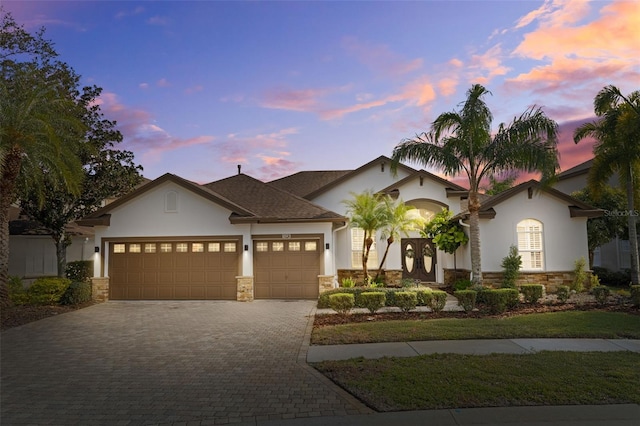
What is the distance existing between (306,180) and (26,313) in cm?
1579

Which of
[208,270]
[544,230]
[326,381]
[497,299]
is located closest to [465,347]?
[326,381]

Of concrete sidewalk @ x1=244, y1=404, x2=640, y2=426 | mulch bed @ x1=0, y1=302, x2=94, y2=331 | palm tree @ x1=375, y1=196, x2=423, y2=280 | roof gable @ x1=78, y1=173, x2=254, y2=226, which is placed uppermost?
roof gable @ x1=78, y1=173, x2=254, y2=226

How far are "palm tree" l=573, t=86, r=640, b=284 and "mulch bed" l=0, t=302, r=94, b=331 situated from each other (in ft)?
69.8

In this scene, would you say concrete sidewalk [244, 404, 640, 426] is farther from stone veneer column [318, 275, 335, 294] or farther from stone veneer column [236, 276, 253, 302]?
stone veneer column [236, 276, 253, 302]

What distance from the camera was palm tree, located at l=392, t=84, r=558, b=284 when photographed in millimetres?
15320

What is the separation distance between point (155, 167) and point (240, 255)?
10.1 metres

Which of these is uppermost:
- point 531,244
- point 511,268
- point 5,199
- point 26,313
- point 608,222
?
point 5,199

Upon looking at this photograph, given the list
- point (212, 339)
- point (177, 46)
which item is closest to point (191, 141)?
point (177, 46)

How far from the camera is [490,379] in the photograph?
6.62m

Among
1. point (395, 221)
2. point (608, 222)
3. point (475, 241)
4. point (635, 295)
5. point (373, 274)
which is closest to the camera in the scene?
point (635, 295)

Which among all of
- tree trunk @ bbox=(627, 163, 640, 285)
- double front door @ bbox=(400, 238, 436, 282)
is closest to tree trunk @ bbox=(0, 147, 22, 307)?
double front door @ bbox=(400, 238, 436, 282)

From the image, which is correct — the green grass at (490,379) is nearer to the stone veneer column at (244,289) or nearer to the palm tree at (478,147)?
the palm tree at (478,147)

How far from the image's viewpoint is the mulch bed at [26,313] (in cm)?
1274

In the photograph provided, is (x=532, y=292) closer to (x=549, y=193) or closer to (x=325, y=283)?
(x=549, y=193)
